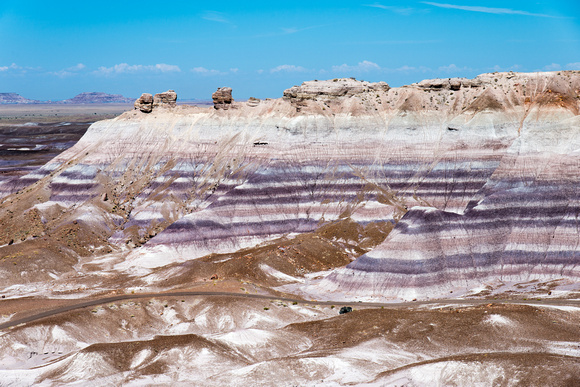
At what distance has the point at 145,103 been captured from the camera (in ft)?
462

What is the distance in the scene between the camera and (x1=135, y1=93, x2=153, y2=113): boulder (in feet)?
460

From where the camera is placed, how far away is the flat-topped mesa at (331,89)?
129250 mm

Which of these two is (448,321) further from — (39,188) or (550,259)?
(39,188)

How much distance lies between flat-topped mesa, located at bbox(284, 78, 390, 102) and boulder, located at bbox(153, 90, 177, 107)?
89.5 feet

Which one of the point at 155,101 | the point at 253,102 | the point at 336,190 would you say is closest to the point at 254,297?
the point at 336,190

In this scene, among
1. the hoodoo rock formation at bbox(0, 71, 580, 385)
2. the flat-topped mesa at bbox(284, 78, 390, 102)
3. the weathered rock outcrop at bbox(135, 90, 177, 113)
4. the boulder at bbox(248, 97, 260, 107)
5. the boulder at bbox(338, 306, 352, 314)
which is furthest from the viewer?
the weathered rock outcrop at bbox(135, 90, 177, 113)

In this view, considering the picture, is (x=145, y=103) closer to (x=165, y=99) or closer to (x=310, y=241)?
(x=165, y=99)

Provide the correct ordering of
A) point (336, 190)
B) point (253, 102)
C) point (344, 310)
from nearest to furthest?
point (344, 310) → point (336, 190) → point (253, 102)

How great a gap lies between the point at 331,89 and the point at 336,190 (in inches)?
1040

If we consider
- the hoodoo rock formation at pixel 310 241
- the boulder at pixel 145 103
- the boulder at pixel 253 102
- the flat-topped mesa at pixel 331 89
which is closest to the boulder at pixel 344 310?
the hoodoo rock formation at pixel 310 241

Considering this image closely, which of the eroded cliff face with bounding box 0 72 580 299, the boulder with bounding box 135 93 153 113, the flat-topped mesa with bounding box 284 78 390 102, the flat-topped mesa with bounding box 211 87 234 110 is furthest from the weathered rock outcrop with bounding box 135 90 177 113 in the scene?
the flat-topped mesa with bounding box 284 78 390 102

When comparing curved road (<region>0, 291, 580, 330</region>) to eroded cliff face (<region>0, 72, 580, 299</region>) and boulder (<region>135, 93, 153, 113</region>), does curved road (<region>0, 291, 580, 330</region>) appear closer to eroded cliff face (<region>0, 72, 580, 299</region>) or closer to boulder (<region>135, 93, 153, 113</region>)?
eroded cliff face (<region>0, 72, 580, 299</region>)

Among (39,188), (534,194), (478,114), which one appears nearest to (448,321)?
(534,194)

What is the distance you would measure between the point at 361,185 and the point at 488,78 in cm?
3387
